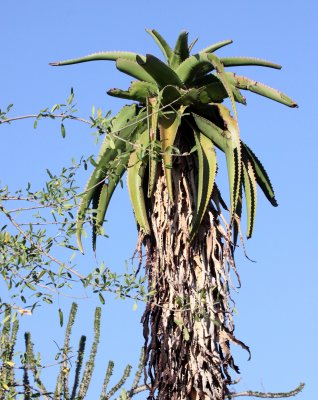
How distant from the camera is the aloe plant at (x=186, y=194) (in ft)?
37.4

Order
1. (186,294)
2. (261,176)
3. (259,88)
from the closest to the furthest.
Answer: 1. (186,294)
2. (259,88)
3. (261,176)

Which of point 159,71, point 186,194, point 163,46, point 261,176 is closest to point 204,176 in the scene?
point 186,194

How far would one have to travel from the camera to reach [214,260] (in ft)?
38.9

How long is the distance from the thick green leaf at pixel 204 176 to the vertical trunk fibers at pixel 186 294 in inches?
8.7

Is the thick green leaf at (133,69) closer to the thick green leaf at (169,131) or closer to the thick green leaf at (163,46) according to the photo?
the thick green leaf at (163,46)

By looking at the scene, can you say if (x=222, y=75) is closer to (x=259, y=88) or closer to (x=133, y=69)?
(x=259, y=88)

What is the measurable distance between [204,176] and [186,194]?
381 millimetres

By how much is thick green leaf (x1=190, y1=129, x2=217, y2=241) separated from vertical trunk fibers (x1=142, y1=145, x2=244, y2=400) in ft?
0.72

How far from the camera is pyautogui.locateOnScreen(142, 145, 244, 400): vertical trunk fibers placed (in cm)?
1134

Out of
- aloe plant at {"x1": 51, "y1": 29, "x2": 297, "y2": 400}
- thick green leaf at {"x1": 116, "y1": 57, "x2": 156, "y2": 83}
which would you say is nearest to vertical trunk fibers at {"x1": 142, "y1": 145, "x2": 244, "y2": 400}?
aloe plant at {"x1": 51, "y1": 29, "x2": 297, "y2": 400}

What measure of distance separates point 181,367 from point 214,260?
1.21 m

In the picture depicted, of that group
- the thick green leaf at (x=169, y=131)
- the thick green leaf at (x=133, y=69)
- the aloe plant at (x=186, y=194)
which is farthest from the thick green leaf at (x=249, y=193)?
the thick green leaf at (x=133, y=69)

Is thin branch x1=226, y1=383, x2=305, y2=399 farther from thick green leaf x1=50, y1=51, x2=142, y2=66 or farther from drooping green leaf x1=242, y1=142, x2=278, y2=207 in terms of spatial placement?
thick green leaf x1=50, y1=51, x2=142, y2=66

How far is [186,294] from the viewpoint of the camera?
1159 cm
